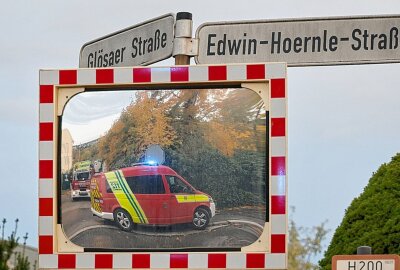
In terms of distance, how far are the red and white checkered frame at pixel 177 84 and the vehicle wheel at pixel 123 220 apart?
0.44ft

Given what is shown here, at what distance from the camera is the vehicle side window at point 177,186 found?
521cm

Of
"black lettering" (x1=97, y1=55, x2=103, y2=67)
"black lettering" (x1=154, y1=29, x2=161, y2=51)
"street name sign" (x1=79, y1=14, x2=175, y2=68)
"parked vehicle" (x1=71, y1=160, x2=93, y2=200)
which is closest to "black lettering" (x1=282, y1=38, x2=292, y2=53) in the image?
"street name sign" (x1=79, y1=14, x2=175, y2=68)

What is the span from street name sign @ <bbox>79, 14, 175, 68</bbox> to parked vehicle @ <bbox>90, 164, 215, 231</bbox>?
1.68 meters

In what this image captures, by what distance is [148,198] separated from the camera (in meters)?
5.27

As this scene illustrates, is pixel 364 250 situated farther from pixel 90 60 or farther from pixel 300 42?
pixel 90 60

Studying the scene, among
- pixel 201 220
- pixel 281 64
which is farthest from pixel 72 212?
pixel 281 64

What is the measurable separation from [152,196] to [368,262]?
181 centimetres

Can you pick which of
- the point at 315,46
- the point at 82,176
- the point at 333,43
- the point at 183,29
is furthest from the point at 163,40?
the point at 82,176

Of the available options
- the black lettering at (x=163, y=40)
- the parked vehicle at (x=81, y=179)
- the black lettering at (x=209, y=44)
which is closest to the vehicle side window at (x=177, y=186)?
the parked vehicle at (x=81, y=179)

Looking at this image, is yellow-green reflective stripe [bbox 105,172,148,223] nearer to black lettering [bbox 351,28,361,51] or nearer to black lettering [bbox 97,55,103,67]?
black lettering [bbox 97,55,103,67]

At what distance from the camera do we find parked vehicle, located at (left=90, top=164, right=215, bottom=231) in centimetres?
521

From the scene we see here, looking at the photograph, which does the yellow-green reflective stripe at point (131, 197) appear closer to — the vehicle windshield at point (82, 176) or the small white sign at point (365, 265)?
the vehicle windshield at point (82, 176)

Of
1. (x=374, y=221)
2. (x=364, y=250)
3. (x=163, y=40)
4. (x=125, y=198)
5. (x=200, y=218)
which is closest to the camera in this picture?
(x=200, y=218)

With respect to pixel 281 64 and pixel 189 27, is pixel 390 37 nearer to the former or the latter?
pixel 189 27
